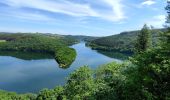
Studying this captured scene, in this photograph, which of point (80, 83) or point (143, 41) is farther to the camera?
point (143, 41)

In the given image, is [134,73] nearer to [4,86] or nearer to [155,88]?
[155,88]

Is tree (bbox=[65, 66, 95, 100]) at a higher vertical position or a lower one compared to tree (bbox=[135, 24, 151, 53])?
lower

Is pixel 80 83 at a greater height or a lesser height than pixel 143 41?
lesser

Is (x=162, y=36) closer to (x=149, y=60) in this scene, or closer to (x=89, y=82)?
(x=149, y=60)

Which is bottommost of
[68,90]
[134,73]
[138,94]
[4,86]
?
[4,86]

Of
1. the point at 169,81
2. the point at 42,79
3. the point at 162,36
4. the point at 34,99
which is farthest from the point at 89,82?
the point at 42,79

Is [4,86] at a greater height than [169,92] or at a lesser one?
lesser

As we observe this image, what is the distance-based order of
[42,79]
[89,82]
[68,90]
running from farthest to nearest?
[42,79] → [68,90] → [89,82]

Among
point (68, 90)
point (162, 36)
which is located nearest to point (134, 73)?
→ point (162, 36)

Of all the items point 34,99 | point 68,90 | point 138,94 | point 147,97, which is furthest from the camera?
point 34,99

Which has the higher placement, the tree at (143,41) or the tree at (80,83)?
the tree at (143,41)

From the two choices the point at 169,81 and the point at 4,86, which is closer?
the point at 169,81
